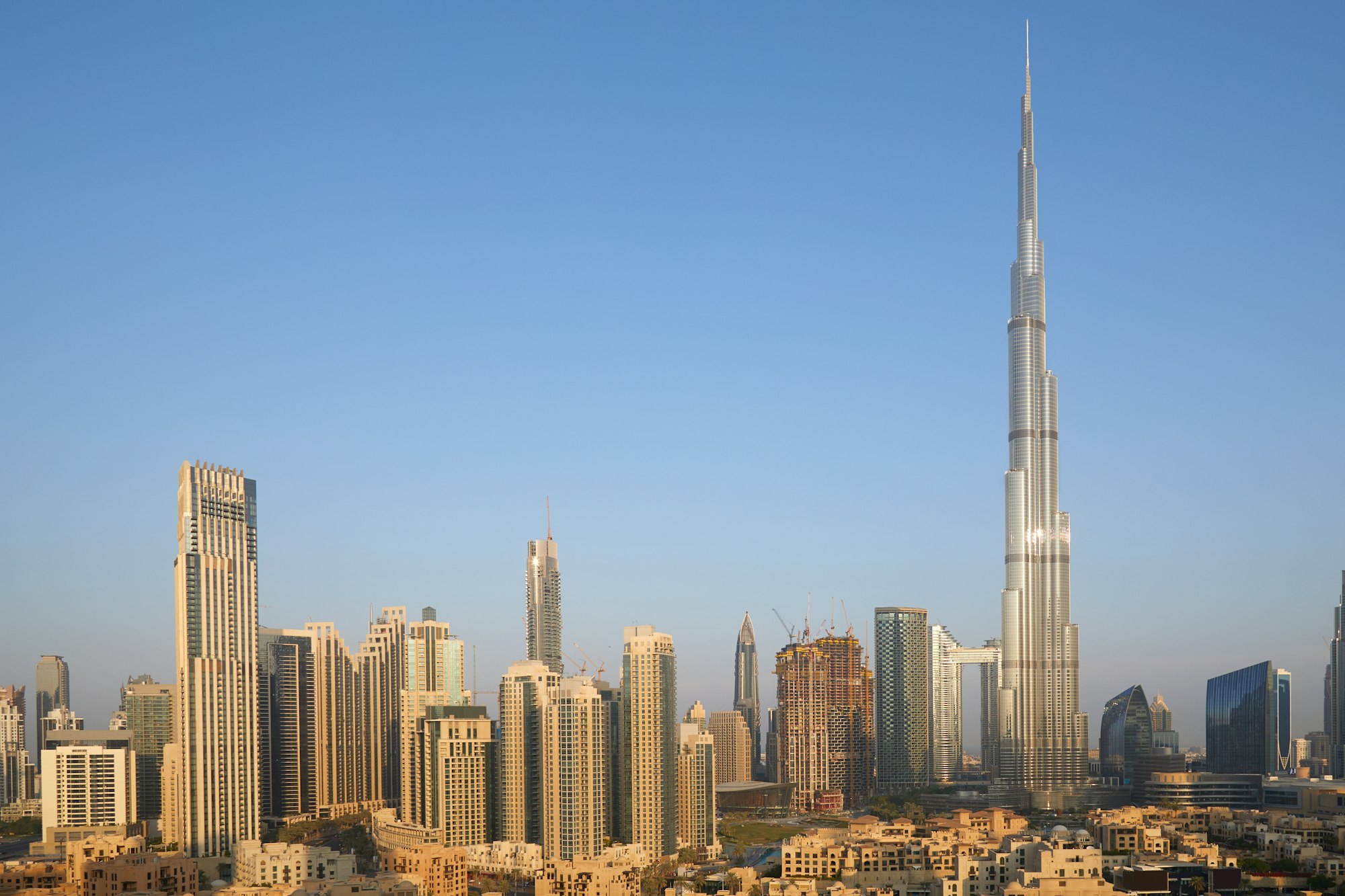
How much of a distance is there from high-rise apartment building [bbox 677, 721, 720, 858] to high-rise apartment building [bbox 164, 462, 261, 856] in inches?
633

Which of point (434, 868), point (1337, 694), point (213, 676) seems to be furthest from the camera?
point (1337, 694)

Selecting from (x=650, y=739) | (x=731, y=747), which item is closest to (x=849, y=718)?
(x=731, y=747)

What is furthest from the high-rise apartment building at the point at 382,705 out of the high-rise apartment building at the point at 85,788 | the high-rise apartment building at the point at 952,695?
the high-rise apartment building at the point at 952,695

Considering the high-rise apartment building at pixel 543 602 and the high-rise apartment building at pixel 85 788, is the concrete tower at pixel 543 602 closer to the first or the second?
the high-rise apartment building at pixel 543 602

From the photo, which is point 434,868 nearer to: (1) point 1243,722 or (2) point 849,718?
(2) point 849,718

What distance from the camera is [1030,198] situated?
81.9 metres

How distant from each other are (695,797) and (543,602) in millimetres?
32900

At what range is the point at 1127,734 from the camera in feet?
327

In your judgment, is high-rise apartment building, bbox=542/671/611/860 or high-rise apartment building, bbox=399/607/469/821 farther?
high-rise apartment building, bbox=399/607/469/821

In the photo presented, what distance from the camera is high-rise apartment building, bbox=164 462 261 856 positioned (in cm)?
5122

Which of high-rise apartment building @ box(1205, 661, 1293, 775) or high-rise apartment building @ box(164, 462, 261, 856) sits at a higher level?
high-rise apartment building @ box(164, 462, 261, 856)

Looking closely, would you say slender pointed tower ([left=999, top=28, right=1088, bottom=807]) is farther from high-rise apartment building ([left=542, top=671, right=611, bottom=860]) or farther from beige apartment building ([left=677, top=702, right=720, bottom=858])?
high-rise apartment building ([left=542, top=671, right=611, bottom=860])

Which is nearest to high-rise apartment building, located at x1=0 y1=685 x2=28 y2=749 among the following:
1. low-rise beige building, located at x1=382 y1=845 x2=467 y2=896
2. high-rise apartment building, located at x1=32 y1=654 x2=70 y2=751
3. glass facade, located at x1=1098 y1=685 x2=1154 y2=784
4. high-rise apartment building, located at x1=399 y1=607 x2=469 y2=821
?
high-rise apartment building, located at x1=32 y1=654 x2=70 y2=751

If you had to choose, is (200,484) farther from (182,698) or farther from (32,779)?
(32,779)
